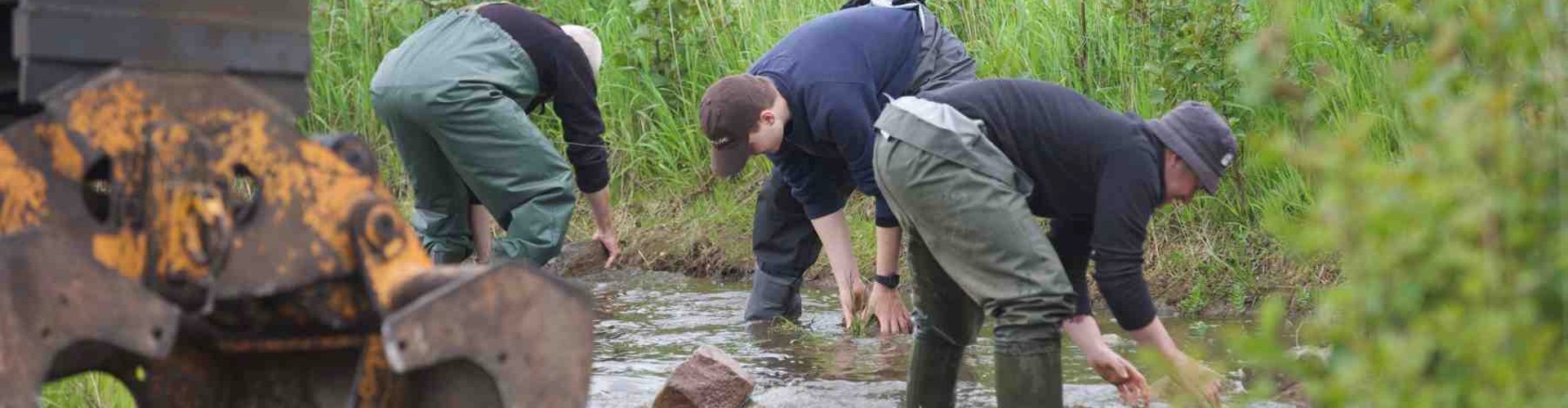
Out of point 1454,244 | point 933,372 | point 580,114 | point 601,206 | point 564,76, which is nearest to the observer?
point 1454,244

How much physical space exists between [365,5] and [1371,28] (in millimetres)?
5285

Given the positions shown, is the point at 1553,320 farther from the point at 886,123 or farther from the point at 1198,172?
the point at 886,123

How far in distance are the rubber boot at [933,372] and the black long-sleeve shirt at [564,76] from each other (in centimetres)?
207

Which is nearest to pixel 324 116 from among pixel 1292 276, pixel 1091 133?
pixel 1292 276

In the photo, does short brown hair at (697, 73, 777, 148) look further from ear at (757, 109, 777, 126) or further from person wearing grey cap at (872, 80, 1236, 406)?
person wearing grey cap at (872, 80, 1236, 406)

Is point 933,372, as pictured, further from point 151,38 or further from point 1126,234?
point 151,38

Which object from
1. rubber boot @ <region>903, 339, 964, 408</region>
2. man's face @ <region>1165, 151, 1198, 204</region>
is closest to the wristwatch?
rubber boot @ <region>903, 339, 964, 408</region>

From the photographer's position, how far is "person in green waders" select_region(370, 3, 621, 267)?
245 inches

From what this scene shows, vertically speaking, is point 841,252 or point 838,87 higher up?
point 838,87

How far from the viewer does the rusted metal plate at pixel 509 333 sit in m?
2.44

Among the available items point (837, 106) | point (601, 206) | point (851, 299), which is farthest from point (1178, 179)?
point (601, 206)

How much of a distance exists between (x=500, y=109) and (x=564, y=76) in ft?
0.97

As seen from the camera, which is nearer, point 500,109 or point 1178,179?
point 1178,179

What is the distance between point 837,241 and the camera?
619 cm
